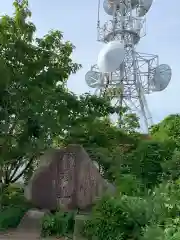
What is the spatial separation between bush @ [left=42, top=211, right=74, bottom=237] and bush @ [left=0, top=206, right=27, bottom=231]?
1115 millimetres

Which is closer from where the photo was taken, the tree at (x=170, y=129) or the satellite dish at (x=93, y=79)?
the tree at (x=170, y=129)

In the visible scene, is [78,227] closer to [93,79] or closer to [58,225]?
[58,225]

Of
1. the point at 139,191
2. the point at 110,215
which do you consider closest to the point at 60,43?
the point at 139,191

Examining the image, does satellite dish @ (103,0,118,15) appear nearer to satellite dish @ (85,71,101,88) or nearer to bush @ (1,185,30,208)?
satellite dish @ (85,71,101,88)

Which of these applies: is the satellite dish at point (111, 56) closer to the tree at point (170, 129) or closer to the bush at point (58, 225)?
the tree at point (170, 129)

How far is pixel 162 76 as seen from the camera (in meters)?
23.5

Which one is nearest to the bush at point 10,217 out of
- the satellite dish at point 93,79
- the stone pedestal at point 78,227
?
the stone pedestal at point 78,227

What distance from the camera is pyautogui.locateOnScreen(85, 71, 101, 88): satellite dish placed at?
25141 mm

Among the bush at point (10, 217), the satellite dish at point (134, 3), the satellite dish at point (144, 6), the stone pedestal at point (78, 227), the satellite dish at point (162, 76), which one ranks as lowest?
the stone pedestal at point (78, 227)

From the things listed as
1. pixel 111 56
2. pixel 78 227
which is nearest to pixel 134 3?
pixel 111 56

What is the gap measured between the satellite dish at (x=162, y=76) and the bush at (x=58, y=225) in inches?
640

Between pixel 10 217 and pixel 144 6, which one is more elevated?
pixel 144 6

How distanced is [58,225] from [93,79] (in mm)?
17816

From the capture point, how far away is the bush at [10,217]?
9.05 meters
